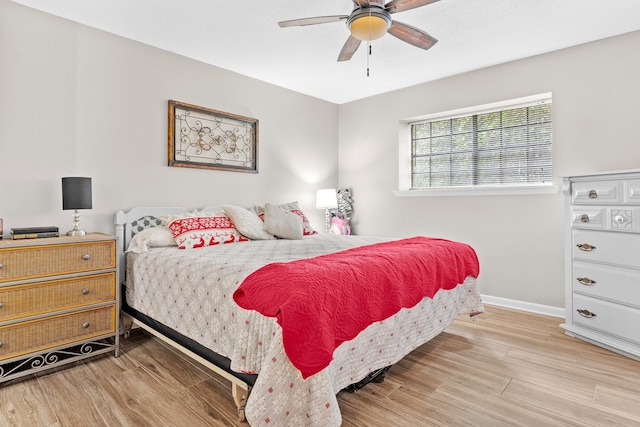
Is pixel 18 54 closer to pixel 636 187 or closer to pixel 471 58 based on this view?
pixel 471 58

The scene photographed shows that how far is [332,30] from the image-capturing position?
9.38ft

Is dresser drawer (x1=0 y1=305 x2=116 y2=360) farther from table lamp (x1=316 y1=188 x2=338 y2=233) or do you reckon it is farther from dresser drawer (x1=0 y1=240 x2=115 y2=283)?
table lamp (x1=316 y1=188 x2=338 y2=233)

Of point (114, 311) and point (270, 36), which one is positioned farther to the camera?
point (270, 36)

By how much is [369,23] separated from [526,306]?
308 cm

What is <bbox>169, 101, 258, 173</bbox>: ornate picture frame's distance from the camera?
329 centimetres

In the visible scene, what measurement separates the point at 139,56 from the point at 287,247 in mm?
2181

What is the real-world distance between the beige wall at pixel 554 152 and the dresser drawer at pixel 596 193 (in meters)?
0.57

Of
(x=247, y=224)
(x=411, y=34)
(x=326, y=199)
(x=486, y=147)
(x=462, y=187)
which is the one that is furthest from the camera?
(x=326, y=199)

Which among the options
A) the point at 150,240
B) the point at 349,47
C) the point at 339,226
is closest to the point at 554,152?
the point at 349,47

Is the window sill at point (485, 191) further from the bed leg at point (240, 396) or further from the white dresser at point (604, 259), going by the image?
the bed leg at point (240, 396)

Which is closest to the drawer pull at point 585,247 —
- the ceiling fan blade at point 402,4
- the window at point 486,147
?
the window at point 486,147

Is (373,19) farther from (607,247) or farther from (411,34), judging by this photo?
(607,247)

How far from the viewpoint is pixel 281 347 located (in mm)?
1357

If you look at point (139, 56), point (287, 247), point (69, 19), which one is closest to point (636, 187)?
point (287, 247)
